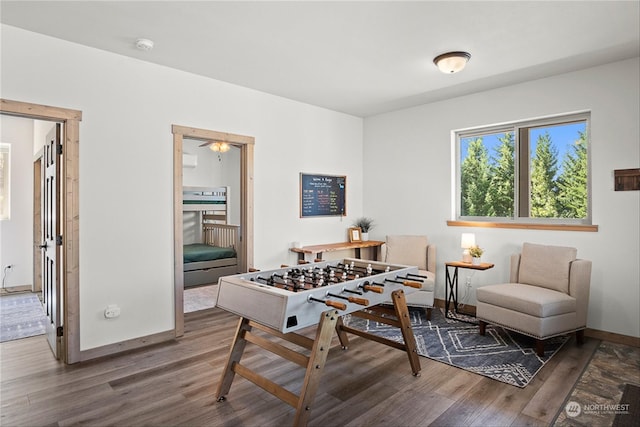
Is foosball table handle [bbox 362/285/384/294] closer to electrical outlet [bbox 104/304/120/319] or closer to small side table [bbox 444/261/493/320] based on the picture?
small side table [bbox 444/261/493/320]

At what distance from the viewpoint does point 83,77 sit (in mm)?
3045

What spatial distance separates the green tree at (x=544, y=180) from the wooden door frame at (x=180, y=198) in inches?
125

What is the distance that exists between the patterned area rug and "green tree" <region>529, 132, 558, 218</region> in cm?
134

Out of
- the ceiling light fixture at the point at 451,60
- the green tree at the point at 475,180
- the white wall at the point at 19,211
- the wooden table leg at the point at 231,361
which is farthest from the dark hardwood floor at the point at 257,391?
the white wall at the point at 19,211

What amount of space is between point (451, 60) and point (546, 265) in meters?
2.15

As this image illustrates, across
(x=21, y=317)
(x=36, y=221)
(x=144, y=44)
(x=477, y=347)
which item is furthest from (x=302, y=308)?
(x=36, y=221)

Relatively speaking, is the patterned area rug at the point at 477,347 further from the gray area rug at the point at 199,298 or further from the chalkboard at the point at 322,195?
the gray area rug at the point at 199,298

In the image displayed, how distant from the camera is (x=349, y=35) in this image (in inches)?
113

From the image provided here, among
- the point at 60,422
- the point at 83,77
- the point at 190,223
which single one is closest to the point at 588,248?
the point at 60,422

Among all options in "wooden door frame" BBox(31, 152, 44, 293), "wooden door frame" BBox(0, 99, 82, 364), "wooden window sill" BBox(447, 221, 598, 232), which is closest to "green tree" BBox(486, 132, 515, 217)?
"wooden window sill" BBox(447, 221, 598, 232)

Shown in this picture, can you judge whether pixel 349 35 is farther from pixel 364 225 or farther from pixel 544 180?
pixel 364 225

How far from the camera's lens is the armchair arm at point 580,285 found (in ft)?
10.8

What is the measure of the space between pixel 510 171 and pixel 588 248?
115 cm

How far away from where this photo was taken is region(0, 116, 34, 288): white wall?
529 centimetres
